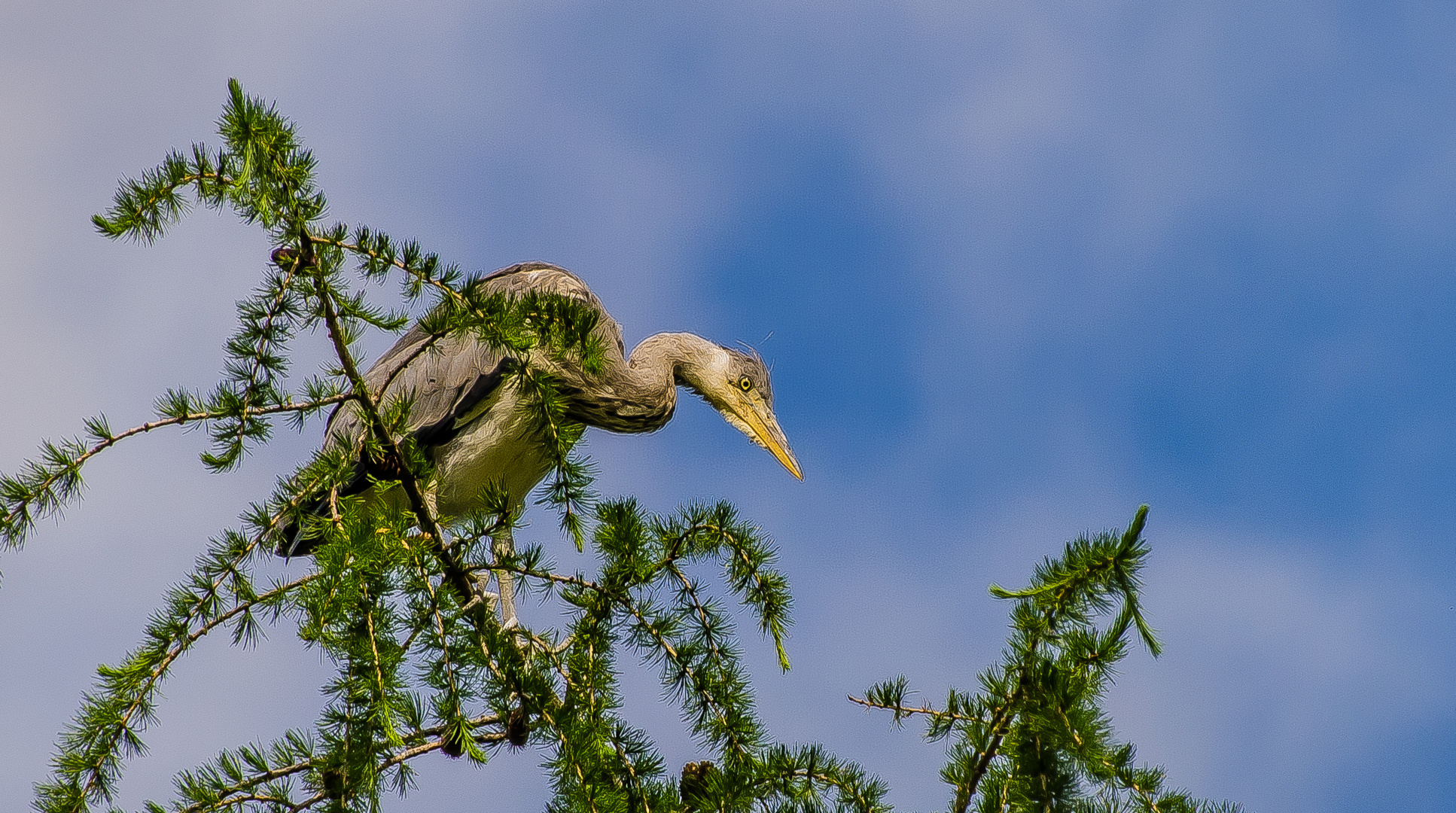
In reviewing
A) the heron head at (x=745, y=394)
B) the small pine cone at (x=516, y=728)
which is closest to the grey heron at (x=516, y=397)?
the heron head at (x=745, y=394)

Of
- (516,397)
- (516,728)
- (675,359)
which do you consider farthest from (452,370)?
(516,728)

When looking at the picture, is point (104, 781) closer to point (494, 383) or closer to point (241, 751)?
point (241, 751)

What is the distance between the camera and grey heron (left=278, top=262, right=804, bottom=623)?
5.11 meters

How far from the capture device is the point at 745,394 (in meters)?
6.19

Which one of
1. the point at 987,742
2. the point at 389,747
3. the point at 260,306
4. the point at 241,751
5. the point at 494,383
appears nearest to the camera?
the point at 987,742

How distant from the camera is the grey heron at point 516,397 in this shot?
5113 mm

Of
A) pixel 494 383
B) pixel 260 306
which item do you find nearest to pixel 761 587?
pixel 260 306

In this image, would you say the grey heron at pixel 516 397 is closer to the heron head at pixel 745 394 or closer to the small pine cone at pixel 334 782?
the heron head at pixel 745 394

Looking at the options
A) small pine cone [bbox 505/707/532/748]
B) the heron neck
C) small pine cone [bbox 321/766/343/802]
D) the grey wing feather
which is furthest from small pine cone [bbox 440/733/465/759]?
the heron neck

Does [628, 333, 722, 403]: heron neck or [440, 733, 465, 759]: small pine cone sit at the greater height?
[628, 333, 722, 403]: heron neck

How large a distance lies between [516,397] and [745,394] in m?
1.56

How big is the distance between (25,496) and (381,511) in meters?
0.72

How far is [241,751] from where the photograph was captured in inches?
103

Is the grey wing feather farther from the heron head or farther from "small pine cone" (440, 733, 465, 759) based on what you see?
"small pine cone" (440, 733, 465, 759)
